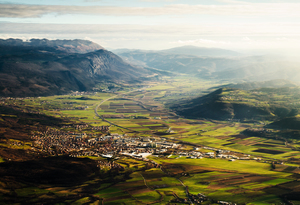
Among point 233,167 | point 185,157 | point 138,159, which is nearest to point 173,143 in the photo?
point 185,157

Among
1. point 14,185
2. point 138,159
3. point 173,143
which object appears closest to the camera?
point 14,185

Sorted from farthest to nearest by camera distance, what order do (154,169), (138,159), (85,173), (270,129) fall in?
(270,129), (138,159), (154,169), (85,173)

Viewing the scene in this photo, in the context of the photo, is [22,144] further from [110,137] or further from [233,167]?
[233,167]

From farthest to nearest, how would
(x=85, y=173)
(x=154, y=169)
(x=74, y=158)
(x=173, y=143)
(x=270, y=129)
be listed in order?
(x=270, y=129) < (x=173, y=143) < (x=74, y=158) < (x=154, y=169) < (x=85, y=173)

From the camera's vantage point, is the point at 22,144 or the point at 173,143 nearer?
the point at 22,144

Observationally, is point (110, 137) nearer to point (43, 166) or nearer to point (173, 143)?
point (173, 143)

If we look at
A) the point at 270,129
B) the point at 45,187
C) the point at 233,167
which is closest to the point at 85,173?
the point at 45,187

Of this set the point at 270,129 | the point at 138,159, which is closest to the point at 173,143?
the point at 138,159

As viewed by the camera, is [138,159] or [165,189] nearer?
[165,189]

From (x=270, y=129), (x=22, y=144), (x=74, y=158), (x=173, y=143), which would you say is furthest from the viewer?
(x=270, y=129)
